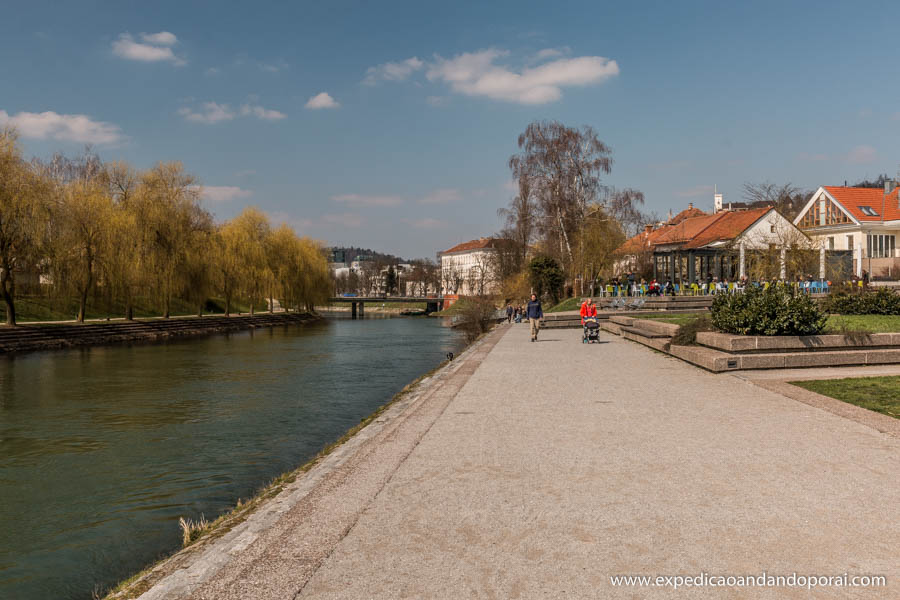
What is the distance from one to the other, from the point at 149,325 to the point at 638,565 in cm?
4055

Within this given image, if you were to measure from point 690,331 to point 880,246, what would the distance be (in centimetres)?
4109

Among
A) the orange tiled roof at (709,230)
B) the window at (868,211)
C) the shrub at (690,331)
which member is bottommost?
the shrub at (690,331)

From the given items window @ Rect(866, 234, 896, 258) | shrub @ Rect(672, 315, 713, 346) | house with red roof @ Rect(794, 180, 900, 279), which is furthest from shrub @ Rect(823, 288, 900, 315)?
window @ Rect(866, 234, 896, 258)

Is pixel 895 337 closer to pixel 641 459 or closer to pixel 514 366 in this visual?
pixel 514 366

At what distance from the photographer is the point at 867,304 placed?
1931cm

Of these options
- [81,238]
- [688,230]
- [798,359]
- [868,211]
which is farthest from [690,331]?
[868,211]

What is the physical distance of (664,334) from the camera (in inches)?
707

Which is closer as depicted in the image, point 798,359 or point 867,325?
point 798,359

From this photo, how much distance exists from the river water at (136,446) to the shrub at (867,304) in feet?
43.1

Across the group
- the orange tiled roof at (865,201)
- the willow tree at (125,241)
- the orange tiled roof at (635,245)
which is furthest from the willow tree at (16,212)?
the orange tiled roof at (865,201)

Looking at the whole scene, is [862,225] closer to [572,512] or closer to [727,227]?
[727,227]

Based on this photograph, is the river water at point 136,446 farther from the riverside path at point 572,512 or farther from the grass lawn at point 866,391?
the grass lawn at point 866,391

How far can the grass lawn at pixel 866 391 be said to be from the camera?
332 inches

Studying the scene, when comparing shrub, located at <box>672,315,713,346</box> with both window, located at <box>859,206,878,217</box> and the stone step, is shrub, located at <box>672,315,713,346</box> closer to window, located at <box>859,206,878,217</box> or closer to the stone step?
the stone step
